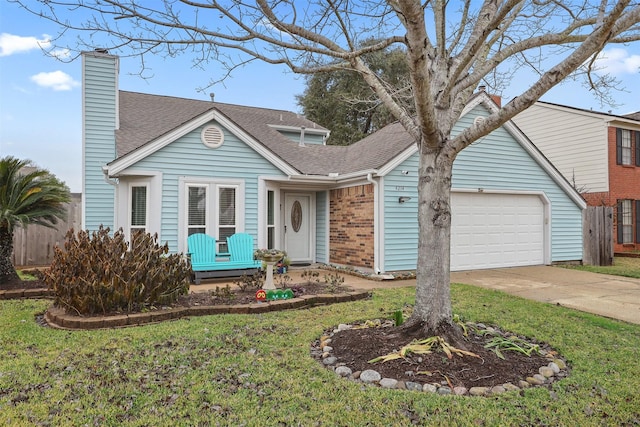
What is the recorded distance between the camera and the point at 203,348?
4.61 meters

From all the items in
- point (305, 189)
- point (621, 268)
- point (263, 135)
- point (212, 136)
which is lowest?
point (621, 268)

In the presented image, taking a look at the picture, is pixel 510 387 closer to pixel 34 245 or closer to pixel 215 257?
pixel 215 257

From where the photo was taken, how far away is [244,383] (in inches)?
145

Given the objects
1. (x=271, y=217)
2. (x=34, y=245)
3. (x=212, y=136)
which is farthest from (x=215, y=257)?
(x=34, y=245)

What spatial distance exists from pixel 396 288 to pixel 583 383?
198 inches

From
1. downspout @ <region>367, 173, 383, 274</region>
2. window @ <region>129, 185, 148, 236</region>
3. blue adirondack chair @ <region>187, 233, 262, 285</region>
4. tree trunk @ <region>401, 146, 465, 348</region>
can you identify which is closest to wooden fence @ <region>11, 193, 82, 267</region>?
window @ <region>129, 185, 148, 236</region>

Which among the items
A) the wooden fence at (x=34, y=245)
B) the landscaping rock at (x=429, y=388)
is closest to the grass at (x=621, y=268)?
the landscaping rock at (x=429, y=388)

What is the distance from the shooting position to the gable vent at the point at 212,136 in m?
10.1

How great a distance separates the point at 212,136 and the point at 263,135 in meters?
3.71

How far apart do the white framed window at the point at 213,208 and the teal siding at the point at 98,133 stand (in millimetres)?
2638

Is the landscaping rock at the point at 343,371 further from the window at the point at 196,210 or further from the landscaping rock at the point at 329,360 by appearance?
the window at the point at 196,210

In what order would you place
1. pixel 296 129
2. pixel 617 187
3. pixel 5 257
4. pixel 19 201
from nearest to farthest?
pixel 19 201, pixel 5 257, pixel 296 129, pixel 617 187

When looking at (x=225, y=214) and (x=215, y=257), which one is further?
(x=225, y=214)

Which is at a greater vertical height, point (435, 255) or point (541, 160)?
point (541, 160)
